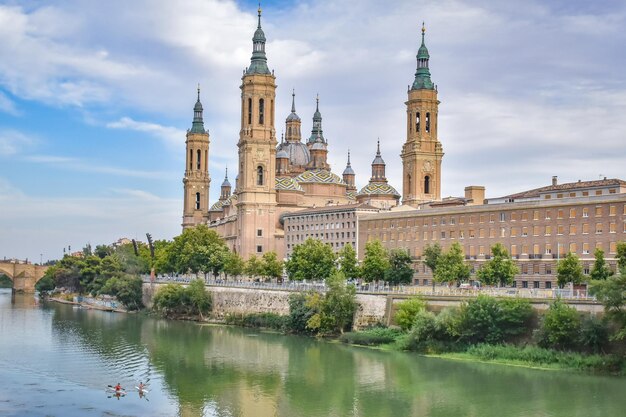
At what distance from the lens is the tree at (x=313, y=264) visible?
8962 cm

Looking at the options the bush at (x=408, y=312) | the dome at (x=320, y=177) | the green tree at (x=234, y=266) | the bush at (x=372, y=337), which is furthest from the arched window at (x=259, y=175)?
the bush at (x=408, y=312)

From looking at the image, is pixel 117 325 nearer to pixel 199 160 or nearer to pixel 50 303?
pixel 50 303

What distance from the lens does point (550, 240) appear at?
81812 mm

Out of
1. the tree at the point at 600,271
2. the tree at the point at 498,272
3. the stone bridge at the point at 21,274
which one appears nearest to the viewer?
the tree at the point at 600,271

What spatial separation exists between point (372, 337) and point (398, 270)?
44.0ft

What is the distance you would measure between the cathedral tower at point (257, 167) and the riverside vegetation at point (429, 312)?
25.0 ft

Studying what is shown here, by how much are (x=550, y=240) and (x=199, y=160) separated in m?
100

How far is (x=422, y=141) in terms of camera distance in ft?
413

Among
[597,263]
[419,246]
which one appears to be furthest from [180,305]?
[597,263]

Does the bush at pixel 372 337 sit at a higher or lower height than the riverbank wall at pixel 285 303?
lower

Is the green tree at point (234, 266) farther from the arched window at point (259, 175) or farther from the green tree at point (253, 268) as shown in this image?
the arched window at point (259, 175)

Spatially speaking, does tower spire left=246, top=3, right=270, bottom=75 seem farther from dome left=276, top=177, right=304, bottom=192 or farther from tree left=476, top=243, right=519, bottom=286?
tree left=476, top=243, right=519, bottom=286

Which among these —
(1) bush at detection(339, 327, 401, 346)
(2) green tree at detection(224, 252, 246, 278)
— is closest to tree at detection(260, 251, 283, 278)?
(2) green tree at detection(224, 252, 246, 278)

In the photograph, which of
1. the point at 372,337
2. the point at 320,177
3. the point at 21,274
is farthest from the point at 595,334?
the point at 21,274
